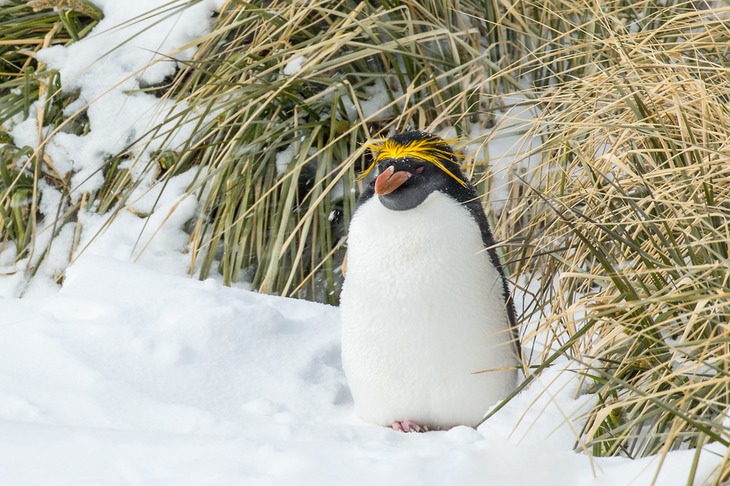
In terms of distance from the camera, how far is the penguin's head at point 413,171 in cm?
193

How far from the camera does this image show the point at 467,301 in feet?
6.44

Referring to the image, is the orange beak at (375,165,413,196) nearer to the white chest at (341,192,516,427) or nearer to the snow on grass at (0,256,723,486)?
the white chest at (341,192,516,427)

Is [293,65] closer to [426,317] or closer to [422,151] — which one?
[422,151]

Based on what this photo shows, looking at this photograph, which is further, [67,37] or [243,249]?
[67,37]

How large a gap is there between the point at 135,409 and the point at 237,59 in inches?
58.4

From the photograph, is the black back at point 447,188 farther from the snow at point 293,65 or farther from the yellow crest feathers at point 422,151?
the snow at point 293,65

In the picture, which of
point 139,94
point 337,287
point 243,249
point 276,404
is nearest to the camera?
point 276,404

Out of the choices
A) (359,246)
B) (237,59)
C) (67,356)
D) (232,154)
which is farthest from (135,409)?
(237,59)

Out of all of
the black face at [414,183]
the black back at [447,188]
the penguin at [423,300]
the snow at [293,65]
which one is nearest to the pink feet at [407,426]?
the penguin at [423,300]

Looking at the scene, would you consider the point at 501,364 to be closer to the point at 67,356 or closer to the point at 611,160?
the point at 611,160

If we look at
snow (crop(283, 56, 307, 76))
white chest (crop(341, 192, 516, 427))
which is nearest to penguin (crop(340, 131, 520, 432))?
white chest (crop(341, 192, 516, 427))

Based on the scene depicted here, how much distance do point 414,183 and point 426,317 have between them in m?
0.28

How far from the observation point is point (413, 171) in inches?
77.6

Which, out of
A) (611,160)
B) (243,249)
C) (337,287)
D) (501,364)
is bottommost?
(337,287)
